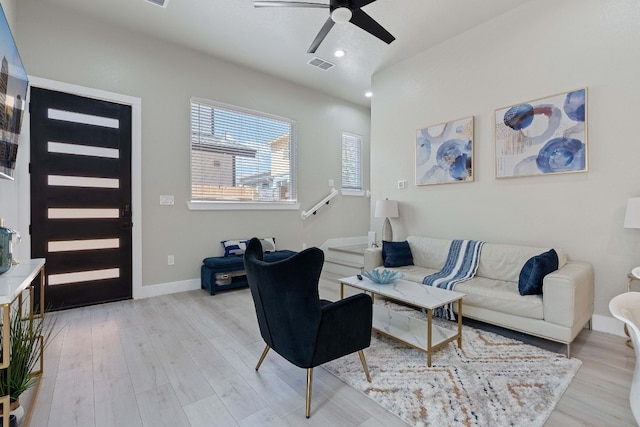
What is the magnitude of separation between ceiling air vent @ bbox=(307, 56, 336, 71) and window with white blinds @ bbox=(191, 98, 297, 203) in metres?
1.02

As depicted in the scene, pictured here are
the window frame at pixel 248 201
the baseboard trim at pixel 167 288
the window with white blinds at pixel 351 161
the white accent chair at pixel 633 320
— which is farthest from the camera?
the window with white blinds at pixel 351 161

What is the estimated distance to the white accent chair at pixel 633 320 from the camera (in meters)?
1.01

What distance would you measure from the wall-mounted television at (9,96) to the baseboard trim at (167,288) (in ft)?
6.24

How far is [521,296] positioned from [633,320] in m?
1.37

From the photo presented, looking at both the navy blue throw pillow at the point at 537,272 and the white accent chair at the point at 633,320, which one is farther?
the navy blue throw pillow at the point at 537,272

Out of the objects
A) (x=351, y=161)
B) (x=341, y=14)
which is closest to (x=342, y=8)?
(x=341, y=14)

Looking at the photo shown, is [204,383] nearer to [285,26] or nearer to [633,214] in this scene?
[633,214]

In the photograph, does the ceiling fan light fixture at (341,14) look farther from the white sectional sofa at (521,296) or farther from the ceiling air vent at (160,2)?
the white sectional sofa at (521,296)

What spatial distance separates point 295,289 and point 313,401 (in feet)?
2.33

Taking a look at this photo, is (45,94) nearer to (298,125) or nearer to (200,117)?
(200,117)

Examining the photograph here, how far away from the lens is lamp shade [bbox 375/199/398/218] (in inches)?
163

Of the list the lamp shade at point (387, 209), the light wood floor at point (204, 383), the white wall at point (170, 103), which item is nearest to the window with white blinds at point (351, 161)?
the white wall at point (170, 103)

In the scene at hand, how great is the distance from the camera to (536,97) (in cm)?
304

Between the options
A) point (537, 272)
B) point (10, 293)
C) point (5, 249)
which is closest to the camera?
point (10, 293)
